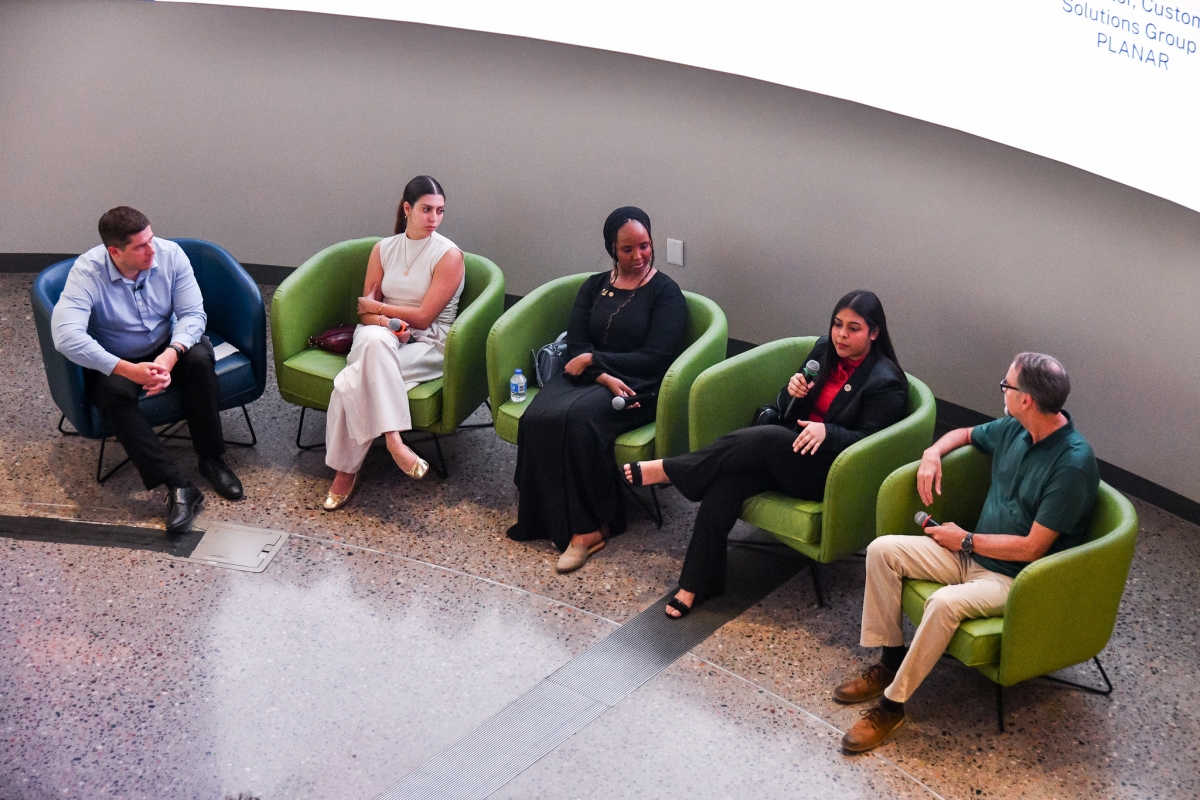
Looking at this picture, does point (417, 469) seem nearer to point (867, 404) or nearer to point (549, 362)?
point (549, 362)

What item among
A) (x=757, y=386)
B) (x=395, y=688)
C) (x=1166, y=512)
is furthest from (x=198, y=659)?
(x=1166, y=512)

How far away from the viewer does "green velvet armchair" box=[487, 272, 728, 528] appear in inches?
171

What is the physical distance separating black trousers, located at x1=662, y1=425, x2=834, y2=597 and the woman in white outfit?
1114mm

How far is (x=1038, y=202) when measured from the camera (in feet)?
14.9

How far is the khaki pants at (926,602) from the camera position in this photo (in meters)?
3.45

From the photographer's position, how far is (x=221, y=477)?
4.80 metres

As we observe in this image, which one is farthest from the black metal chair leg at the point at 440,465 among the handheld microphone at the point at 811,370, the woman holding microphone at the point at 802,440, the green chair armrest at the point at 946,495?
the green chair armrest at the point at 946,495

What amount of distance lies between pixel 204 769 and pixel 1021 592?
238cm

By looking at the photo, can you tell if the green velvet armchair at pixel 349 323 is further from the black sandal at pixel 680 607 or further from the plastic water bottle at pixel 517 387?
the black sandal at pixel 680 607

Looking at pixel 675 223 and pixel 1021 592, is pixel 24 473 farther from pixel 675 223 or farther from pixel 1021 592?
pixel 1021 592

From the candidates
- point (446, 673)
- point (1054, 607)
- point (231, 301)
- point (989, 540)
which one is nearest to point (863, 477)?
point (989, 540)

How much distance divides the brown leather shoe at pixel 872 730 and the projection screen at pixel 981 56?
76.5 inches

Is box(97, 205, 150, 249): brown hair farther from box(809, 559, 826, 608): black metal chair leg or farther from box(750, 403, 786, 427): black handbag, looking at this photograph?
box(809, 559, 826, 608): black metal chair leg

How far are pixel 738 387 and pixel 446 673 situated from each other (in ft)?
4.69
